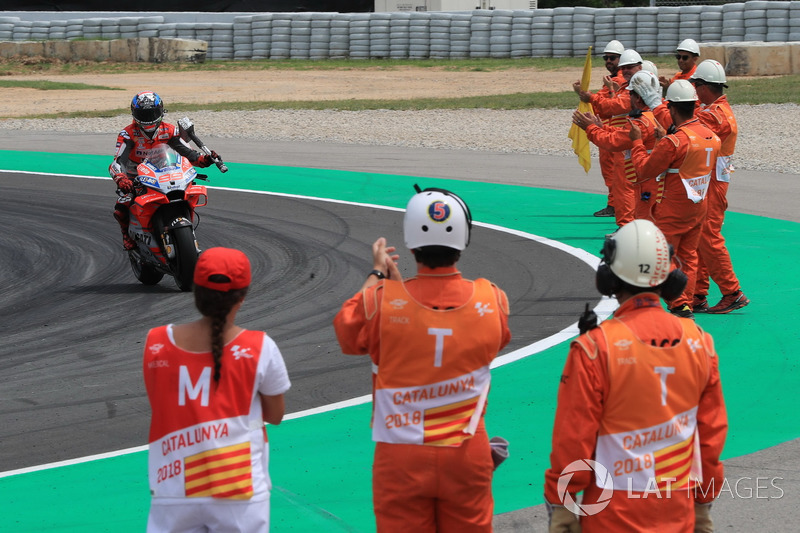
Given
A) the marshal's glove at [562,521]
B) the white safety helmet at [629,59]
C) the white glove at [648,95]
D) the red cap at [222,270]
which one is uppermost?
the white safety helmet at [629,59]

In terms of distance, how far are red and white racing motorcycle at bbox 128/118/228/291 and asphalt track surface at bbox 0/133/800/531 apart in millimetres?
346

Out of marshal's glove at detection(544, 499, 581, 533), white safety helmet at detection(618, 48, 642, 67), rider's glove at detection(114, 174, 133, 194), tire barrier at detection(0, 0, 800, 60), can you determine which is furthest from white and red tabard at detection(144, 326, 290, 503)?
tire barrier at detection(0, 0, 800, 60)

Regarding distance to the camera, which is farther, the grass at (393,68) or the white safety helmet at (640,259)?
the grass at (393,68)

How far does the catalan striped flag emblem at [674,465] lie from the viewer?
12.8ft

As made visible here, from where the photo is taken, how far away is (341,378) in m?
8.27

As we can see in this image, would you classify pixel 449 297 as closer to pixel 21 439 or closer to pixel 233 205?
pixel 21 439

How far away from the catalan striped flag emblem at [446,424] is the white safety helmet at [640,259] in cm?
79

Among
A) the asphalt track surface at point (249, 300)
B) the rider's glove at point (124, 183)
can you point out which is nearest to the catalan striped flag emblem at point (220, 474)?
the asphalt track surface at point (249, 300)

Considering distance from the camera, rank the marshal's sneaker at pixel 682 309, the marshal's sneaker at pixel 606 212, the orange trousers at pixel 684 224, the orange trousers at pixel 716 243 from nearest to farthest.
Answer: the orange trousers at pixel 684 224 → the marshal's sneaker at pixel 682 309 → the orange trousers at pixel 716 243 → the marshal's sneaker at pixel 606 212

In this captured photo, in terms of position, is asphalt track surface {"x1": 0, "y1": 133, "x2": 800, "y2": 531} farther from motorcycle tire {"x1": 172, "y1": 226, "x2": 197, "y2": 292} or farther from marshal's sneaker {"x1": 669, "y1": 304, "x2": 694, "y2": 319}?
marshal's sneaker {"x1": 669, "y1": 304, "x2": 694, "y2": 319}

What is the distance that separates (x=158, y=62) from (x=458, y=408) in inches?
1612

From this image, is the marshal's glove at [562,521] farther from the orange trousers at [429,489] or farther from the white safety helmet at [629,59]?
the white safety helmet at [629,59]

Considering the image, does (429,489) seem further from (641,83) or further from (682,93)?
(641,83)

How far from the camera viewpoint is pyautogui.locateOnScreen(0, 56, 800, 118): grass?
28359 millimetres
